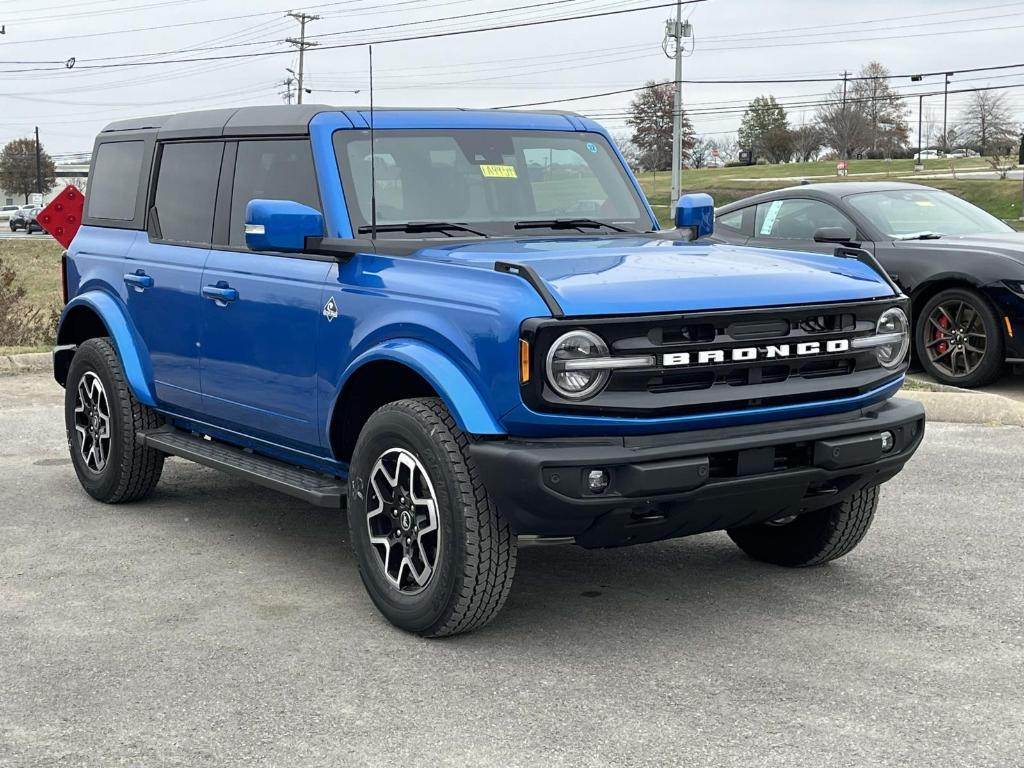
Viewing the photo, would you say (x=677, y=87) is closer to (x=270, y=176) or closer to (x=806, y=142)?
(x=270, y=176)

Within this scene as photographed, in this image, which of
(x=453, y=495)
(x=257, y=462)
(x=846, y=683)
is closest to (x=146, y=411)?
(x=257, y=462)

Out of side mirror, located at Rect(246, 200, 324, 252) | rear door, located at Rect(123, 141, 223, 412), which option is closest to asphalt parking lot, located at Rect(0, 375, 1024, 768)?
rear door, located at Rect(123, 141, 223, 412)

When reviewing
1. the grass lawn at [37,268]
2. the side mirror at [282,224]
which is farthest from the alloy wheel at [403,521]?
the grass lawn at [37,268]

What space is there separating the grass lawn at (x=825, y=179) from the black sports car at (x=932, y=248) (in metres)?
21.9

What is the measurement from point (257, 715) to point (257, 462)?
206 cm

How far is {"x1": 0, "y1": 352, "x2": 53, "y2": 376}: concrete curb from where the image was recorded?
1232cm

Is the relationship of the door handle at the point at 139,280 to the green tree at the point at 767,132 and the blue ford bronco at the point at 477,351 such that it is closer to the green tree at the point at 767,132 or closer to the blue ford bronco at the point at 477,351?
the blue ford bronco at the point at 477,351

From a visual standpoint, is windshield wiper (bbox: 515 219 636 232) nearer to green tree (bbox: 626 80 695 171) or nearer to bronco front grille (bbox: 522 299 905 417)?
bronco front grille (bbox: 522 299 905 417)

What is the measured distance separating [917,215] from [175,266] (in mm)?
6985

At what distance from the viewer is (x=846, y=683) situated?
4.41 metres

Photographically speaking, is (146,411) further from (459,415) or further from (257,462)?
(459,415)

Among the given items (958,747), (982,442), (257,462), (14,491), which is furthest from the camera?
(982,442)

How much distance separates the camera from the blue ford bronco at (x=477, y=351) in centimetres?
443

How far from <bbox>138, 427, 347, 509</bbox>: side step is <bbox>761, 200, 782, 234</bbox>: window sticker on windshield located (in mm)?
6307
